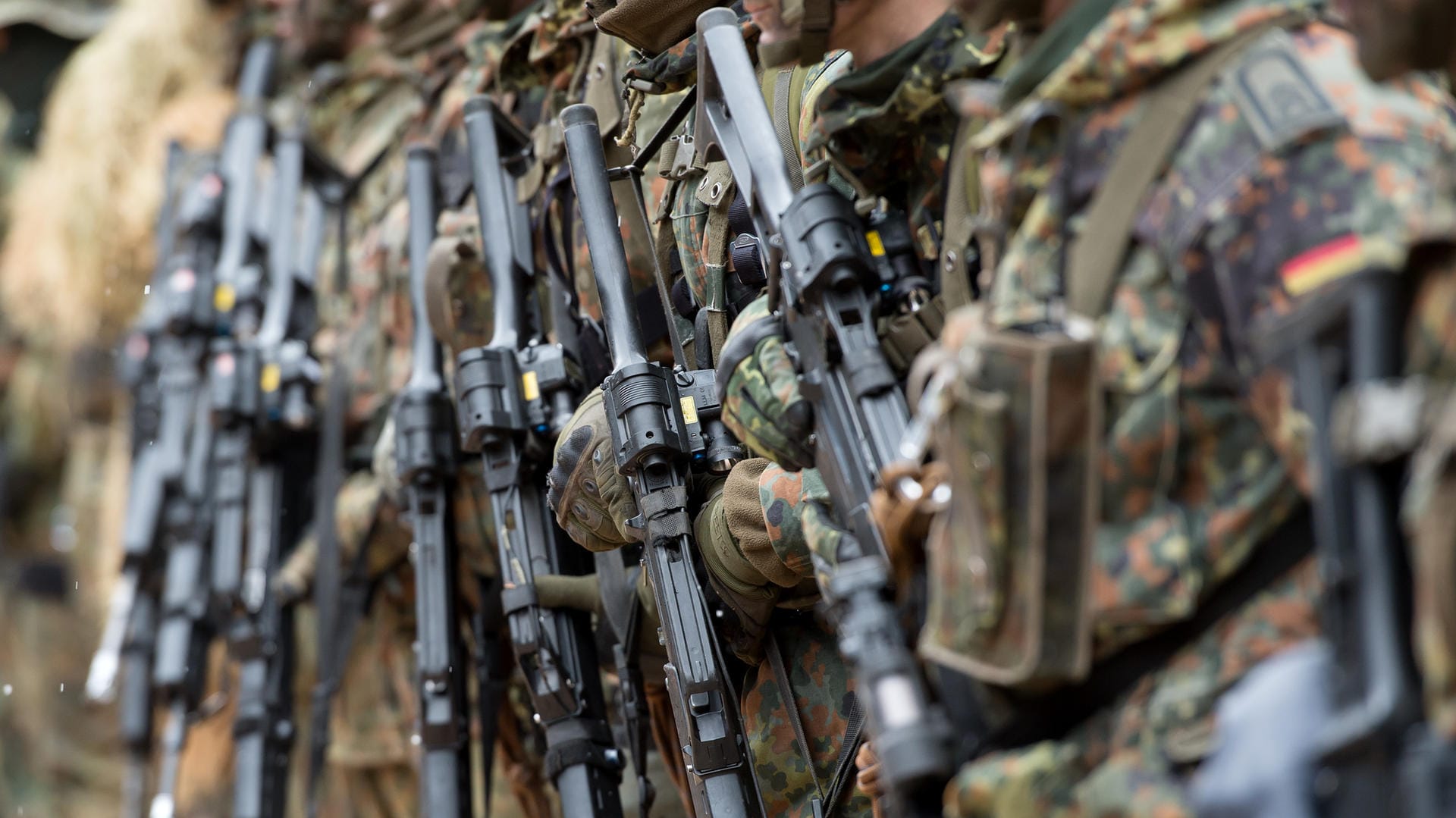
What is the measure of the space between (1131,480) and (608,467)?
63.9 inches

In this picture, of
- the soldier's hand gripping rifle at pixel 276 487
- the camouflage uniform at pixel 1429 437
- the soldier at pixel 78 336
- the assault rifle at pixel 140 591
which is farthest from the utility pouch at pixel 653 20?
the soldier at pixel 78 336

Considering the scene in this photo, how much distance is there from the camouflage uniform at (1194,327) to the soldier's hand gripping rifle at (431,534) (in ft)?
8.34

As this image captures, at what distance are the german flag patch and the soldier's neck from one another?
0.91 meters

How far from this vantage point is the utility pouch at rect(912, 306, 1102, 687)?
1.79 metres

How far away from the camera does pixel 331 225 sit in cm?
653

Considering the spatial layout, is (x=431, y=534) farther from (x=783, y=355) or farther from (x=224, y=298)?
(x=224, y=298)

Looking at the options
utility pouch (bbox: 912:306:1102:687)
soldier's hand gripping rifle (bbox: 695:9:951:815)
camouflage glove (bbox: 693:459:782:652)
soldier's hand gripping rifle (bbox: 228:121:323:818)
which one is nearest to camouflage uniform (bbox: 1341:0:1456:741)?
utility pouch (bbox: 912:306:1102:687)

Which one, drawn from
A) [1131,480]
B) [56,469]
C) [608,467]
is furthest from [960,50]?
[56,469]

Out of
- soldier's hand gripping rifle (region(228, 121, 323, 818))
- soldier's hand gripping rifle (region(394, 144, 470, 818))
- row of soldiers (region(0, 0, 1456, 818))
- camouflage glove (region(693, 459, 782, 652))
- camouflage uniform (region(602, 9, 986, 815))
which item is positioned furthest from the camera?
soldier's hand gripping rifle (region(228, 121, 323, 818))

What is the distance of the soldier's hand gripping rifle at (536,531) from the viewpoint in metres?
3.70

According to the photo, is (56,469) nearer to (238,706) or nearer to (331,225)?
(331,225)

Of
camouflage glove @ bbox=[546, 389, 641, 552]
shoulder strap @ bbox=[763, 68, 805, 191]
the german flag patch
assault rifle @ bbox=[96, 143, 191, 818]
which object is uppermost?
assault rifle @ bbox=[96, 143, 191, 818]

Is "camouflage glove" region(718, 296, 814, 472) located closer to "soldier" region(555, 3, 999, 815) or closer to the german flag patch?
"soldier" region(555, 3, 999, 815)

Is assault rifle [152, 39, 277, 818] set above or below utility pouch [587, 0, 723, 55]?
above
